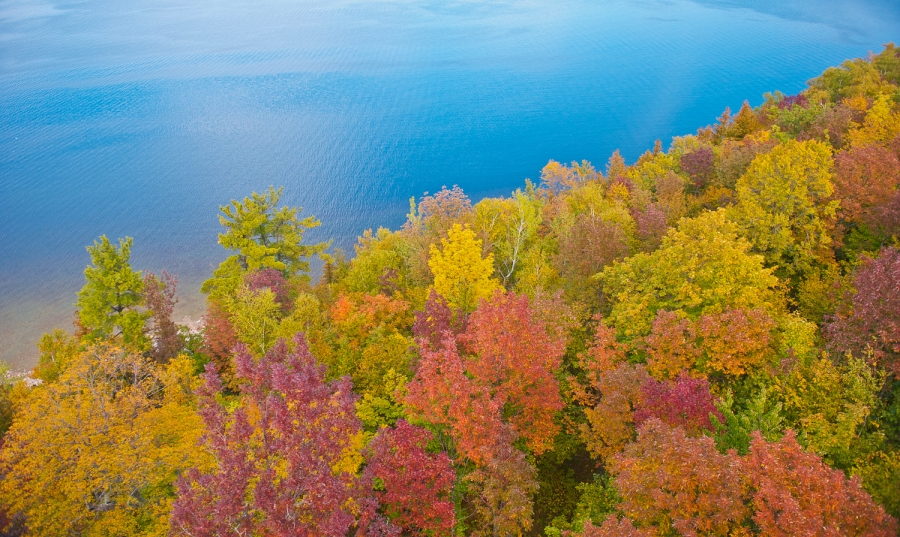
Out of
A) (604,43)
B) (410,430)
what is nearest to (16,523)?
(410,430)

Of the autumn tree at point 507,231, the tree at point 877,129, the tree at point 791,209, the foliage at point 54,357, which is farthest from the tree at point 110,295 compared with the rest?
the tree at point 877,129

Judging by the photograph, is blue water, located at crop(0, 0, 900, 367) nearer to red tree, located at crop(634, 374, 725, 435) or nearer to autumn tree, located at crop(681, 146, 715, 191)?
autumn tree, located at crop(681, 146, 715, 191)

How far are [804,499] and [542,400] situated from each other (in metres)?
8.94

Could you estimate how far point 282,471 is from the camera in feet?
56.7

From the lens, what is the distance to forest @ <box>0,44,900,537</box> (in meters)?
14.6

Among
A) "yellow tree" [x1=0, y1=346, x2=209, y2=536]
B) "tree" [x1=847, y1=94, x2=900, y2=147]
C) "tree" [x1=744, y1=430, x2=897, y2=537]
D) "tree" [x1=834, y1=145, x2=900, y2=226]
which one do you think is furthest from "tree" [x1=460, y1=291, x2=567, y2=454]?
"tree" [x1=847, y1=94, x2=900, y2=147]

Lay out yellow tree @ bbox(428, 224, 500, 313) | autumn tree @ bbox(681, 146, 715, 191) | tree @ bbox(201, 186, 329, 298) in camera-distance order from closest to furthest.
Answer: yellow tree @ bbox(428, 224, 500, 313)
tree @ bbox(201, 186, 329, 298)
autumn tree @ bbox(681, 146, 715, 191)

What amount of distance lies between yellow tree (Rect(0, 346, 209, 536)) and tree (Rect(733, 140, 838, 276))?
91.6ft

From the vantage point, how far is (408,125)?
325 feet

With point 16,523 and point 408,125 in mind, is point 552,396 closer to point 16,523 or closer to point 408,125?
point 16,523

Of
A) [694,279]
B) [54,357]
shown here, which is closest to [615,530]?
[694,279]

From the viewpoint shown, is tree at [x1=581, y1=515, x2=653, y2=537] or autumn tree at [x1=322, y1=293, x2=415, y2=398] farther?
autumn tree at [x1=322, y1=293, x2=415, y2=398]

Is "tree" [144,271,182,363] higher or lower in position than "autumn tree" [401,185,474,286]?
lower

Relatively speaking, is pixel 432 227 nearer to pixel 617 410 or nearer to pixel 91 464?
pixel 617 410
